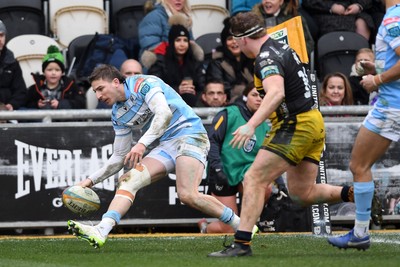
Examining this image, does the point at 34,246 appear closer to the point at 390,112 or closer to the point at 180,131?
the point at 180,131

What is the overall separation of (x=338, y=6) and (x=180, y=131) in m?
5.95

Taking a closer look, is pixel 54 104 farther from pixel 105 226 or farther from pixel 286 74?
pixel 286 74

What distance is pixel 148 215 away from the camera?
13180 millimetres

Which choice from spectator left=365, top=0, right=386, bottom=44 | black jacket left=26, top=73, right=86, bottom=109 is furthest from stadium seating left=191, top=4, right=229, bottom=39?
black jacket left=26, top=73, right=86, bottom=109

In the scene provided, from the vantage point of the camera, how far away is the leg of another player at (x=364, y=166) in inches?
370

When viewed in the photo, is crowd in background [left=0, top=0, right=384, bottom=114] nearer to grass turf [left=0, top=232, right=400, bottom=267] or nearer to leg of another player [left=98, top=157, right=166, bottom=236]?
grass turf [left=0, top=232, right=400, bottom=267]

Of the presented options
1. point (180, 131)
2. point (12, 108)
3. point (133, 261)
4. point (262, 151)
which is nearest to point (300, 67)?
point (262, 151)

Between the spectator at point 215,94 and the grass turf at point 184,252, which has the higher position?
the spectator at point 215,94

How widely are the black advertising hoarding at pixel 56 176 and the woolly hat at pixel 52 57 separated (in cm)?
128

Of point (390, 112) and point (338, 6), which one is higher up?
point (338, 6)

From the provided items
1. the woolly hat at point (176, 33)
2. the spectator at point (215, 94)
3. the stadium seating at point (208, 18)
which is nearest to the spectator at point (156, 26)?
the woolly hat at point (176, 33)

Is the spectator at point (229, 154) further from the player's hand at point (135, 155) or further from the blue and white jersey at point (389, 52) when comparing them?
the blue and white jersey at point (389, 52)

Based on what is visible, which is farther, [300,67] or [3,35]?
[3,35]

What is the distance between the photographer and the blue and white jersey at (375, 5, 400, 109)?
9.32 metres
